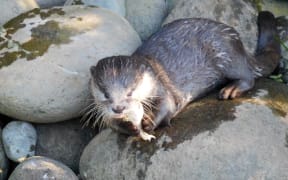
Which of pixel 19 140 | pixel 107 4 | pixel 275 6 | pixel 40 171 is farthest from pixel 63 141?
pixel 275 6

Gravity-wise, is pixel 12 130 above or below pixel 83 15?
below

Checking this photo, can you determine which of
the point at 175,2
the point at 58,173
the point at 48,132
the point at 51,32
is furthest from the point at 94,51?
the point at 175,2

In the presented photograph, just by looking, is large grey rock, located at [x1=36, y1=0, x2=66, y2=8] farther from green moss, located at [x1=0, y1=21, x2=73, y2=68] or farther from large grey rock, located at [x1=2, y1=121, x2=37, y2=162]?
large grey rock, located at [x1=2, y1=121, x2=37, y2=162]

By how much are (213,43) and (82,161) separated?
1030 millimetres

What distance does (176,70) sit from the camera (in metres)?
3.14

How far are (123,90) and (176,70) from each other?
2.07 feet

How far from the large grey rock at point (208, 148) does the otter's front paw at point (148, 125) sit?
1.8 inches

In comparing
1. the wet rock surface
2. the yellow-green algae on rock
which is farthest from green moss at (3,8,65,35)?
the wet rock surface

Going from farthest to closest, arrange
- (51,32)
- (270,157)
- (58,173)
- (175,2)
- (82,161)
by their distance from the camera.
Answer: (175,2) < (51,32) < (82,161) < (58,173) < (270,157)

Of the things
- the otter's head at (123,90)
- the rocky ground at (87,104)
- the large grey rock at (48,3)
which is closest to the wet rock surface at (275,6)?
the rocky ground at (87,104)

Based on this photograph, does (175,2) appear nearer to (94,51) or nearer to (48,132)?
(94,51)

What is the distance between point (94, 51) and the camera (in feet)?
10.5

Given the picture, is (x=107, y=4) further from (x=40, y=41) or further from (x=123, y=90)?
(x=123, y=90)

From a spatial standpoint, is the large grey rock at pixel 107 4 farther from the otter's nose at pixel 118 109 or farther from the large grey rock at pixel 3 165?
the otter's nose at pixel 118 109
